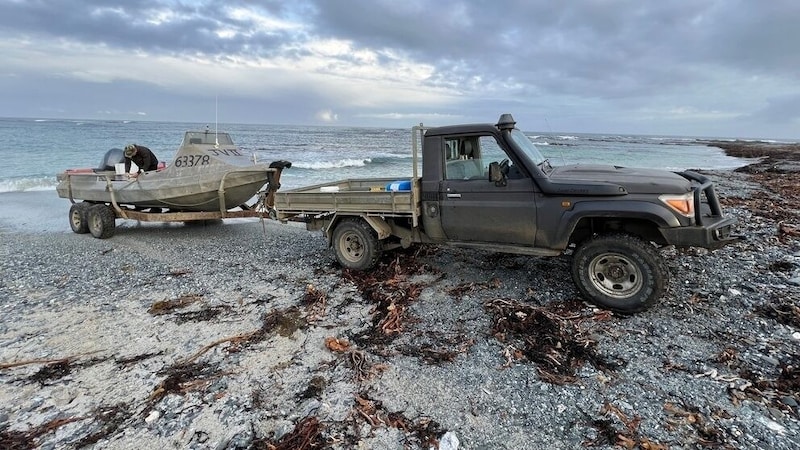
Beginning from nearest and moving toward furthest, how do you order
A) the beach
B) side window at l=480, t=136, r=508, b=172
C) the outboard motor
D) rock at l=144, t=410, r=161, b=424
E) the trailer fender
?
the beach, rock at l=144, t=410, r=161, b=424, side window at l=480, t=136, r=508, b=172, the trailer fender, the outboard motor

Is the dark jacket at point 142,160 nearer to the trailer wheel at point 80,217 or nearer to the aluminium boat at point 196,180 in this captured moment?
the aluminium boat at point 196,180

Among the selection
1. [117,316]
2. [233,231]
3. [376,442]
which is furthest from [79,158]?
[376,442]

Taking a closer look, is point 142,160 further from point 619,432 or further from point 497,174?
point 619,432

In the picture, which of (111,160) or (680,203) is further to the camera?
(111,160)

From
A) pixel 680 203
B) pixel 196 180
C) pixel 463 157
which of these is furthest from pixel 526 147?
pixel 196 180

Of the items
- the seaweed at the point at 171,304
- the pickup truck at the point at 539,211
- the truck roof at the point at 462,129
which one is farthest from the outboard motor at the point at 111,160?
the truck roof at the point at 462,129

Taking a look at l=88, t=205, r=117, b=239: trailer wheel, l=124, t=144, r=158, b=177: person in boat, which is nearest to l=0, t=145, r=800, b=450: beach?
l=88, t=205, r=117, b=239: trailer wheel

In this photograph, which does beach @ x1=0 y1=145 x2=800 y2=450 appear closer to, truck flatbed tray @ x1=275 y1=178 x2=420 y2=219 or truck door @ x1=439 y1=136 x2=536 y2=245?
truck door @ x1=439 y1=136 x2=536 y2=245

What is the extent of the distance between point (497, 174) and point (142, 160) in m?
A: 8.81

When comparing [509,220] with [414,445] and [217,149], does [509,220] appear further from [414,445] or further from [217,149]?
[217,149]

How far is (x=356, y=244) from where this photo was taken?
679cm

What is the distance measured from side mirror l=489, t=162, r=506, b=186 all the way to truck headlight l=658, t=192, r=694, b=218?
5.52ft

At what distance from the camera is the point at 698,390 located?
352 cm

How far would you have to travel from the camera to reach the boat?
29.9ft
